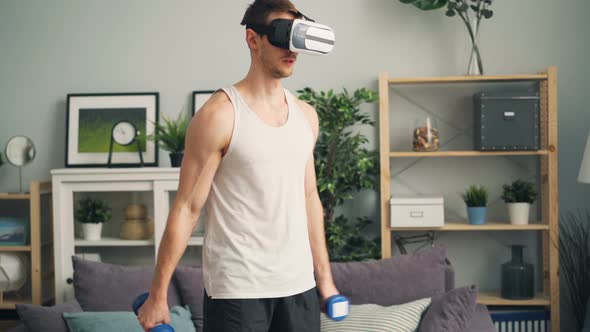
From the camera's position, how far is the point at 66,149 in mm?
3742

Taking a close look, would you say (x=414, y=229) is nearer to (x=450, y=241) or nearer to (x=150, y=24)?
(x=450, y=241)

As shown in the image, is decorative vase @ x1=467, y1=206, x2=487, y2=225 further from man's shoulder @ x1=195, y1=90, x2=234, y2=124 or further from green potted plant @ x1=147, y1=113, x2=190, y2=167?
man's shoulder @ x1=195, y1=90, x2=234, y2=124

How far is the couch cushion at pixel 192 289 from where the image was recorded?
9.73ft

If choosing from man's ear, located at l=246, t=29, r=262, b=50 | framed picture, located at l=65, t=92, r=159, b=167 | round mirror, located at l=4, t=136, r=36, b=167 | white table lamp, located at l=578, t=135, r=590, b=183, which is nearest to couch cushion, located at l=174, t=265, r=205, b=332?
framed picture, located at l=65, t=92, r=159, b=167

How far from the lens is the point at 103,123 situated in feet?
12.3

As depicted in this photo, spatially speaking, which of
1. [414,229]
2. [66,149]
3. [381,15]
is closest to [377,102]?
[381,15]

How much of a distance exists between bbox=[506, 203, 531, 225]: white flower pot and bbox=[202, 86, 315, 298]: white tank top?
78.9 inches

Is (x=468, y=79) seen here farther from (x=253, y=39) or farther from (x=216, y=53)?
(x=253, y=39)

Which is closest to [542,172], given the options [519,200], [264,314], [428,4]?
[519,200]

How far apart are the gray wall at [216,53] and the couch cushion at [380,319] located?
39.3 inches

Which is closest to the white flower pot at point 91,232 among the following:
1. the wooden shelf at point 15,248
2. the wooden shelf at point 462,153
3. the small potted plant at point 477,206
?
the wooden shelf at point 15,248

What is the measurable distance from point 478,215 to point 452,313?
873 mm

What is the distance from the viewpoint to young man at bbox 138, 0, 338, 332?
1617mm

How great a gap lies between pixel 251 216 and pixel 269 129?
8.0 inches
